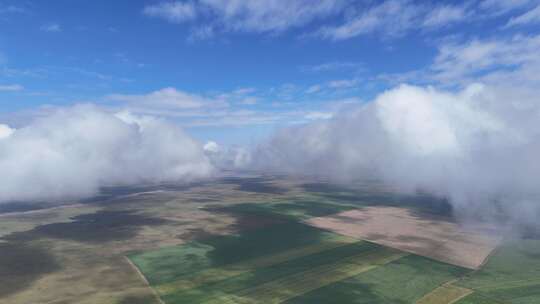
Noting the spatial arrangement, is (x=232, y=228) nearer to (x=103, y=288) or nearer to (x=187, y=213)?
(x=187, y=213)

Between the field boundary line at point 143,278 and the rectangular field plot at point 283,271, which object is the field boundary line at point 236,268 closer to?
the rectangular field plot at point 283,271

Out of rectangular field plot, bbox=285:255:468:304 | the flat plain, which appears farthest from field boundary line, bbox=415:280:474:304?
rectangular field plot, bbox=285:255:468:304

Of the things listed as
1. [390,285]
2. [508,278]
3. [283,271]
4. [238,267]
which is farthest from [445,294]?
[238,267]

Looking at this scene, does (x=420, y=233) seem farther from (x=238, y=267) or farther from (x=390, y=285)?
(x=238, y=267)

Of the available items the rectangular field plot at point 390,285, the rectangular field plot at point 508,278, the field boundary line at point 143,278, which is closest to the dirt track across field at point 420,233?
the rectangular field plot at point 508,278

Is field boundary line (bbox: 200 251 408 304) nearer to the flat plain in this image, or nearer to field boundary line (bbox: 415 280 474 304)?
the flat plain
